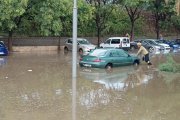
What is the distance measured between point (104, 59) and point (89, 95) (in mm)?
9670

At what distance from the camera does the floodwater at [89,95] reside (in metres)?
12.1

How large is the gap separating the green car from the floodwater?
113cm

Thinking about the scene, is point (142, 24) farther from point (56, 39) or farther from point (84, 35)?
point (56, 39)

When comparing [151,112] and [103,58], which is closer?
[151,112]

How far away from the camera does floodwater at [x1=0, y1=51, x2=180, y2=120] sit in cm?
1214

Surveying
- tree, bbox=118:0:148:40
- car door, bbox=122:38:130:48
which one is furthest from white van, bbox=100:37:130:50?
tree, bbox=118:0:148:40

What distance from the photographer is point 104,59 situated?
2514 centimetres

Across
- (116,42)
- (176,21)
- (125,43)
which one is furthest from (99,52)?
(176,21)

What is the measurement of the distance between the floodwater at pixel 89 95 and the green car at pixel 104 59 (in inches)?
44.4

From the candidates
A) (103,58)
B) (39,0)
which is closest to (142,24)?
(39,0)

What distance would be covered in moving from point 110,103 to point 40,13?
82.6ft

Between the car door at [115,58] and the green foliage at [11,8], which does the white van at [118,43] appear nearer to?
the green foliage at [11,8]

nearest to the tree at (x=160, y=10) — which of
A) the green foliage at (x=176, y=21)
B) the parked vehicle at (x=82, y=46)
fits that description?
the green foliage at (x=176, y=21)

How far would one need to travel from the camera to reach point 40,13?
125ft
